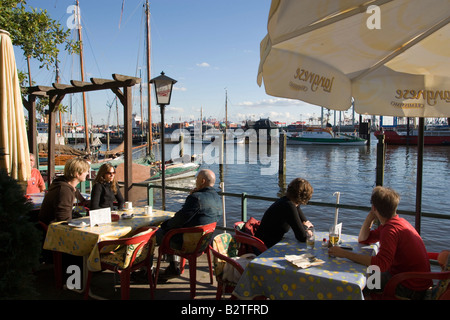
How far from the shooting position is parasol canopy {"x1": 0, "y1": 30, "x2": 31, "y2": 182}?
10.8ft

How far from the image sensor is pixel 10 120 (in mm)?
3340

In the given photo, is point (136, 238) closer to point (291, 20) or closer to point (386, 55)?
point (291, 20)

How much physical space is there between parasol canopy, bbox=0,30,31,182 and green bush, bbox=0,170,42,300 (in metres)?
1.59

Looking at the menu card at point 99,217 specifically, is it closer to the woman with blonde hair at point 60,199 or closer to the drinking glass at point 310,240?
the woman with blonde hair at point 60,199

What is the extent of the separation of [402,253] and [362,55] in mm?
1844

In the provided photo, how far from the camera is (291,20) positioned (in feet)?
6.88

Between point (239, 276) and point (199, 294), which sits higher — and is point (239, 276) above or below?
above

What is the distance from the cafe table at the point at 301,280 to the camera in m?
2.37

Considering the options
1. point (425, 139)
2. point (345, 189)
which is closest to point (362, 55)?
point (345, 189)

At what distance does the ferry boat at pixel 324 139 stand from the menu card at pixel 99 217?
5224 centimetres

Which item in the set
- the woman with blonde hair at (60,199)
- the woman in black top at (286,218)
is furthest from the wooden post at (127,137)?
the woman in black top at (286,218)

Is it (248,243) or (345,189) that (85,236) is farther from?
(345,189)
